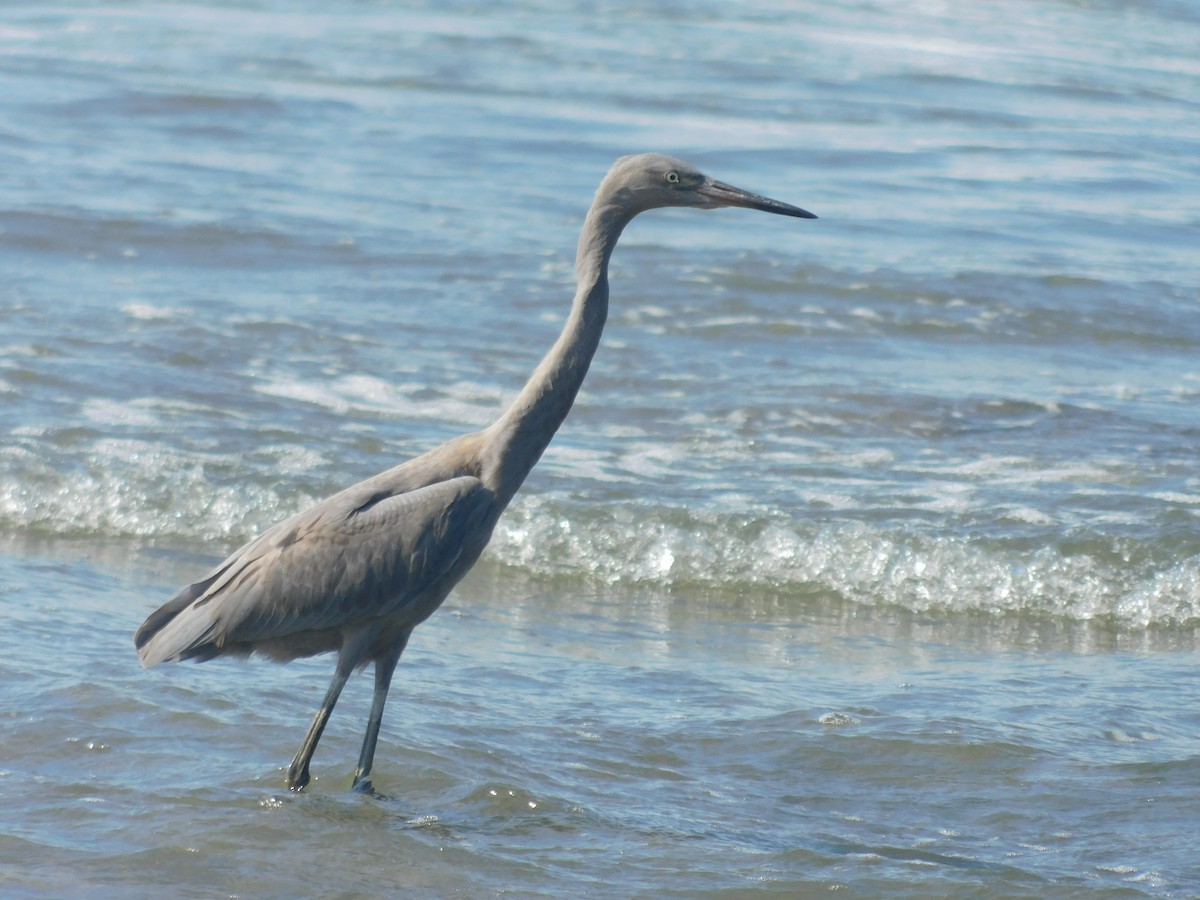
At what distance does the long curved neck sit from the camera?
18.3 feet

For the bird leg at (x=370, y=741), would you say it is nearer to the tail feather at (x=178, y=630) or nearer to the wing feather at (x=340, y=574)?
the wing feather at (x=340, y=574)

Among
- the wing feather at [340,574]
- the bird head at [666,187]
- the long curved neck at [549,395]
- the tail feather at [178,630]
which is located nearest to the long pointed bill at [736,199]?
the bird head at [666,187]

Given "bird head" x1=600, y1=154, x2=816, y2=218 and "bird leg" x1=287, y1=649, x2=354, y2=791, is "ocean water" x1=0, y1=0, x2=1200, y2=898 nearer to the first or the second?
"bird leg" x1=287, y1=649, x2=354, y2=791

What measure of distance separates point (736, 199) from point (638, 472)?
3.43 m

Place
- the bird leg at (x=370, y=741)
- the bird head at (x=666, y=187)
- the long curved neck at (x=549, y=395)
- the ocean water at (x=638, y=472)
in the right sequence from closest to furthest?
the ocean water at (x=638, y=472) < the bird leg at (x=370, y=741) < the long curved neck at (x=549, y=395) < the bird head at (x=666, y=187)

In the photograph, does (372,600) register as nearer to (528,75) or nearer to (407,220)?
(407,220)

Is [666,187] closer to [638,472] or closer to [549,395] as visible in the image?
[549,395]

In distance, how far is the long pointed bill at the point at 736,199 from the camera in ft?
18.6

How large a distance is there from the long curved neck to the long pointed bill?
33 centimetres

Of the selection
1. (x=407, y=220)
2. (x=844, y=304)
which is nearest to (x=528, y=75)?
(x=407, y=220)

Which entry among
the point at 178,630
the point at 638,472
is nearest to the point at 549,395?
the point at 178,630

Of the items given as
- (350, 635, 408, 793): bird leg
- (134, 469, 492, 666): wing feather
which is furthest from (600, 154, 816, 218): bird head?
(350, 635, 408, 793): bird leg

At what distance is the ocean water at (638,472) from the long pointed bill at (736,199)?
1.81 m

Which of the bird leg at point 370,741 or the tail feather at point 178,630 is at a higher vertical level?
the tail feather at point 178,630
